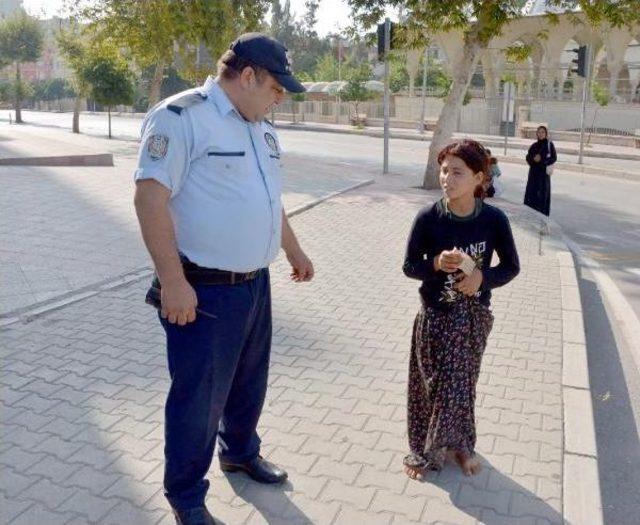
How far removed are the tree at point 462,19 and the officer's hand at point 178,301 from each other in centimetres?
1048

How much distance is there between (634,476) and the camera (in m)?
3.77

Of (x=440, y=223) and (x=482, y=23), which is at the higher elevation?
(x=482, y=23)

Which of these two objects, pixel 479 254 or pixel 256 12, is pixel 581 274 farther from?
pixel 256 12

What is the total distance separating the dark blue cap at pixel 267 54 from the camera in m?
2.60

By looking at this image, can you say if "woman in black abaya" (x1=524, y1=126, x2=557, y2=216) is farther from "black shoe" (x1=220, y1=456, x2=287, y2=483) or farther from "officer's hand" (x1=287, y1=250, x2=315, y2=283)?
"black shoe" (x1=220, y1=456, x2=287, y2=483)

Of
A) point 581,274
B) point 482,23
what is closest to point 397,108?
point 482,23

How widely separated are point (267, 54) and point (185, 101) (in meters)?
0.34

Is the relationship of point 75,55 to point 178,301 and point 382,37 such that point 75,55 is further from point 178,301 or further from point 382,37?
point 178,301

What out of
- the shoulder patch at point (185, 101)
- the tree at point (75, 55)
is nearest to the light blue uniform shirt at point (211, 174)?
the shoulder patch at point (185, 101)

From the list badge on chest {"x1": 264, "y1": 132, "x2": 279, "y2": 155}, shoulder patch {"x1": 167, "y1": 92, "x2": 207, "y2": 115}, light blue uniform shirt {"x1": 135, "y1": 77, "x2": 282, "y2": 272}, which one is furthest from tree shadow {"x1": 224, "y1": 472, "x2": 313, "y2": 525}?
shoulder patch {"x1": 167, "y1": 92, "x2": 207, "y2": 115}

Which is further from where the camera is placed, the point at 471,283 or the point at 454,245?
the point at 454,245

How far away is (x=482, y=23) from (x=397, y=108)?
3146 cm

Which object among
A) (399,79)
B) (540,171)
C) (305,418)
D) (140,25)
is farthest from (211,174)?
(399,79)

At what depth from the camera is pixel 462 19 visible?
43.5 ft
